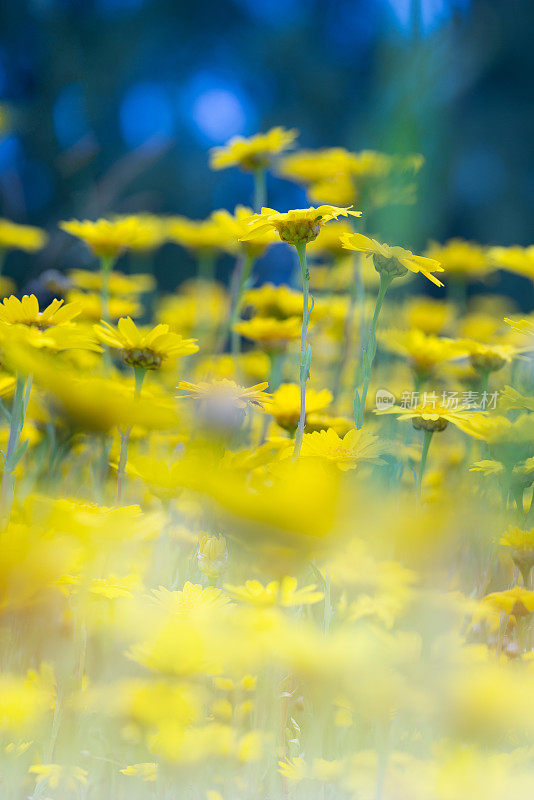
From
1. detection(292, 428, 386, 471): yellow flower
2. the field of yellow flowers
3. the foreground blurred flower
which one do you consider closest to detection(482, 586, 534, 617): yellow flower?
the field of yellow flowers

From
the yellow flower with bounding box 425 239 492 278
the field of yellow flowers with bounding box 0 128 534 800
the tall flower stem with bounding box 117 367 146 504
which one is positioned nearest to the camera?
the field of yellow flowers with bounding box 0 128 534 800

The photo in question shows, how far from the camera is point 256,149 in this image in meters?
0.91

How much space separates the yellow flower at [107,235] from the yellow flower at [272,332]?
7.4 inches

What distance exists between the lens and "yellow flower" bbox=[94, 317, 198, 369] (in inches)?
24.1

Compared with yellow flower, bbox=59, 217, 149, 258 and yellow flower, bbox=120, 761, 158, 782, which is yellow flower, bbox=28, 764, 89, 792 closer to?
yellow flower, bbox=120, 761, 158, 782

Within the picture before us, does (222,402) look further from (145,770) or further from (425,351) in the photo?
(425,351)

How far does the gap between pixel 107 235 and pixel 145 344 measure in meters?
0.33

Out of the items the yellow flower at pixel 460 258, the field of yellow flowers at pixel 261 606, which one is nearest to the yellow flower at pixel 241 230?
the field of yellow flowers at pixel 261 606

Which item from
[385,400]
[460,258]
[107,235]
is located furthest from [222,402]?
[460,258]

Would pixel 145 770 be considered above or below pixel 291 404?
below

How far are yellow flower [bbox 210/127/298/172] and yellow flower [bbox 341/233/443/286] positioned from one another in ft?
1.16

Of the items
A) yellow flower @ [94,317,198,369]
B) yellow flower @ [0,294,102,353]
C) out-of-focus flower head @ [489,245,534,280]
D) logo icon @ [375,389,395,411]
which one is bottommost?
logo icon @ [375,389,395,411]

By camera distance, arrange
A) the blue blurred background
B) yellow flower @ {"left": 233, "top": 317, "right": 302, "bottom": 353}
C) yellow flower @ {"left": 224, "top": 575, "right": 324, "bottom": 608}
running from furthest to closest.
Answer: the blue blurred background → yellow flower @ {"left": 233, "top": 317, "right": 302, "bottom": 353} → yellow flower @ {"left": 224, "top": 575, "right": 324, "bottom": 608}

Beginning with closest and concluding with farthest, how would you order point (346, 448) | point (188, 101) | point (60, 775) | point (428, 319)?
point (60, 775), point (346, 448), point (428, 319), point (188, 101)
